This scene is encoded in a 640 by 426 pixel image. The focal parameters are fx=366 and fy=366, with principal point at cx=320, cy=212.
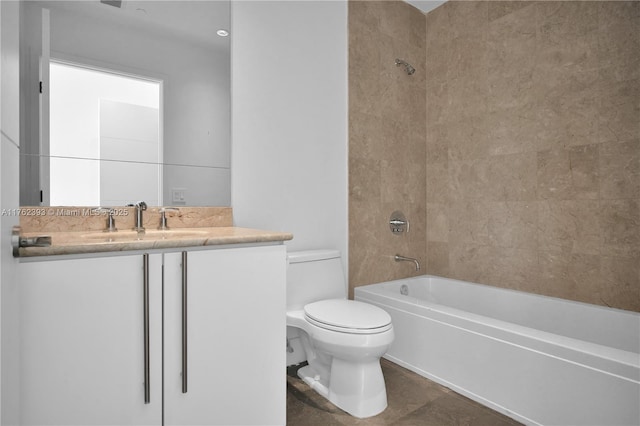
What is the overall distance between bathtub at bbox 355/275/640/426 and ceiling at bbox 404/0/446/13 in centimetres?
213

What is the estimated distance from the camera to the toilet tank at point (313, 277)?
6.70 feet

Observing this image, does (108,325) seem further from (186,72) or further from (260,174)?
(186,72)

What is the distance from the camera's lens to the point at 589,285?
6.86 ft

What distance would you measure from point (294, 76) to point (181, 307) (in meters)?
1.54

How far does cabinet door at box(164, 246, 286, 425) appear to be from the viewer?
1.24m

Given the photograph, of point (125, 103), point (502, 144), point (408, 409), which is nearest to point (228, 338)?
point (408, 409)

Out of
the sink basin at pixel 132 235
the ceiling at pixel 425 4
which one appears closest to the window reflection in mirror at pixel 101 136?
the sink basin at pixel 132 235

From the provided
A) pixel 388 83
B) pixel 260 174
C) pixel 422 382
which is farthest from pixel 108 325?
pixel 388 83

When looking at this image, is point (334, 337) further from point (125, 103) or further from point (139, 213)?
point (125, 103)

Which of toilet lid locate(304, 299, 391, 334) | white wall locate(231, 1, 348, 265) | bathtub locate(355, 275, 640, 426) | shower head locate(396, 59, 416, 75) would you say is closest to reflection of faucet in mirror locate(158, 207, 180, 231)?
white wall locate(231, 1, 348, 265)

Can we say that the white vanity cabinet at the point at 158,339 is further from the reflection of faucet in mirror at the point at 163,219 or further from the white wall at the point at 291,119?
the white wall at the point at 291,119

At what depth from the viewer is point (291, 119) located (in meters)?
2.21

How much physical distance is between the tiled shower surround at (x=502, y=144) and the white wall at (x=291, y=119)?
0.40 feet

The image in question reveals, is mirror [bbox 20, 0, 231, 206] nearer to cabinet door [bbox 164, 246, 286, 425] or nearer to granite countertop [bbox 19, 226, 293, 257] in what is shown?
granite countertop [bbox 19, 226, 293, 257]
